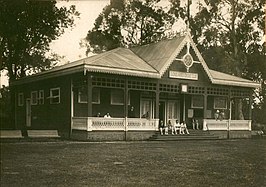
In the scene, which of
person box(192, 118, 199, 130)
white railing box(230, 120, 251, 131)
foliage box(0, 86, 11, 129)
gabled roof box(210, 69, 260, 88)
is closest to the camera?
foliage box(0, 86, 11, 129)

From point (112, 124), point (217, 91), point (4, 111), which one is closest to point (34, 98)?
point (112, 124)

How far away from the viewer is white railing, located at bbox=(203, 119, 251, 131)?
2130 cm

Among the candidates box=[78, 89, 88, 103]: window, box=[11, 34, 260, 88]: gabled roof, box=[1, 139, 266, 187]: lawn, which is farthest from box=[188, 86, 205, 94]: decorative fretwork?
box=[1, 139, 266, 187]: lawn

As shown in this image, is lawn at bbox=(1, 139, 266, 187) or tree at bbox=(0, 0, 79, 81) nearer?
lawn at bbox=(1, 139, 266, 187)

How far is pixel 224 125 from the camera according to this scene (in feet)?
72.4

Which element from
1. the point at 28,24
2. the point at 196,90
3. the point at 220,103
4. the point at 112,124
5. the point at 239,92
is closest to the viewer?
the point at 28,24

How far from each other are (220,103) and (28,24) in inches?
663

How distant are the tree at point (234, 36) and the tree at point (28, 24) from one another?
35.0 feet

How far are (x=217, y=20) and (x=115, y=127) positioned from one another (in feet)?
31.2

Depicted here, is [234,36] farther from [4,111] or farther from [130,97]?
[4,111]

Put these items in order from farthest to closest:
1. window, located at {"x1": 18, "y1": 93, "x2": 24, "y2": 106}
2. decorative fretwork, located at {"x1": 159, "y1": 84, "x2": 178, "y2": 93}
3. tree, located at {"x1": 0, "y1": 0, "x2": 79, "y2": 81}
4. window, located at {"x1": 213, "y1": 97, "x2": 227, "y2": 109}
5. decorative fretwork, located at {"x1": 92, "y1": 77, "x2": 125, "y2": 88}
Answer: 1. window, located at {"x1": 213, "y1": 97, "x2": 227, "y2": 109}
2. window, located at {"x1": 18, "y1": 93, "x2": 24, "y2": 106}
3. decorative fretwork, located at {"x1": 159, "y1": 84, "x2": 178, "y2": 93}
4. decorative fretwork, located at {"x1": 92, "y1": 77, "x2": 125, "y2": 88}
5. tree, located at {"x1": 0, "y1": 0, "x2": 79, "y2": 81}

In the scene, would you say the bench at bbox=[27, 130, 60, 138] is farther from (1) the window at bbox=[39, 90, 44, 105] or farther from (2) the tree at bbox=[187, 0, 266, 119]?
(2) the tree at bbox=[187, 0, 266, 119]

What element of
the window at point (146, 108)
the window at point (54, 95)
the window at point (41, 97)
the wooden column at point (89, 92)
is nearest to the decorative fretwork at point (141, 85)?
the window at point (146, 108)

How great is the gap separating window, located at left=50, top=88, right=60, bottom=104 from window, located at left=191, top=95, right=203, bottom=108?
7.69 meters
